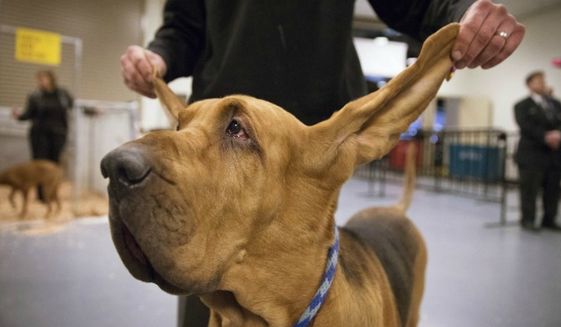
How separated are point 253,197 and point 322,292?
292mm

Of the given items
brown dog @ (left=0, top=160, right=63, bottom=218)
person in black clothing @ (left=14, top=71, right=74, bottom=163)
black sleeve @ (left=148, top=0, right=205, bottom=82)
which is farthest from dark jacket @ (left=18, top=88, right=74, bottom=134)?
black sleeve @ (left=148, top=0, right=205, bottom=82)

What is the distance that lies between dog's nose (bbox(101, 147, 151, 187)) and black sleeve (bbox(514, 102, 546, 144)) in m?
4.05

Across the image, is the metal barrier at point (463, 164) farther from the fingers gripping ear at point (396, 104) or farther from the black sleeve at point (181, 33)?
Answer: the fingers gripping ear at point (396, 104)

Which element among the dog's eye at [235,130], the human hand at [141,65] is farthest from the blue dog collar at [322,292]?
the human hand at [141,65]

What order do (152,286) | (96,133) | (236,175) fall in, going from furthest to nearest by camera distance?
(96,133)
(152,286)
(236,175)

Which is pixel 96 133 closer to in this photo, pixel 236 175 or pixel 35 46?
pixel 35 46

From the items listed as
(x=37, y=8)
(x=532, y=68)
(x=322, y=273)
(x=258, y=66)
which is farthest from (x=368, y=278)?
(x=37, y=8)

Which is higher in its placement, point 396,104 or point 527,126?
point 527,126

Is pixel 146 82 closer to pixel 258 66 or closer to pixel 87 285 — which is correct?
pixel 258 66

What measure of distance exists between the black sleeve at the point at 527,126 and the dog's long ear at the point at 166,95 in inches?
143

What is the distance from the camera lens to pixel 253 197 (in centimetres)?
92

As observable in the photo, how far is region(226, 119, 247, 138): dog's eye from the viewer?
97cm

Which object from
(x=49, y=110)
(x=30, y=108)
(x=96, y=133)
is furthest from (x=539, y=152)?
(x=30, y=108)

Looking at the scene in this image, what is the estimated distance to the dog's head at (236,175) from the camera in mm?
768
